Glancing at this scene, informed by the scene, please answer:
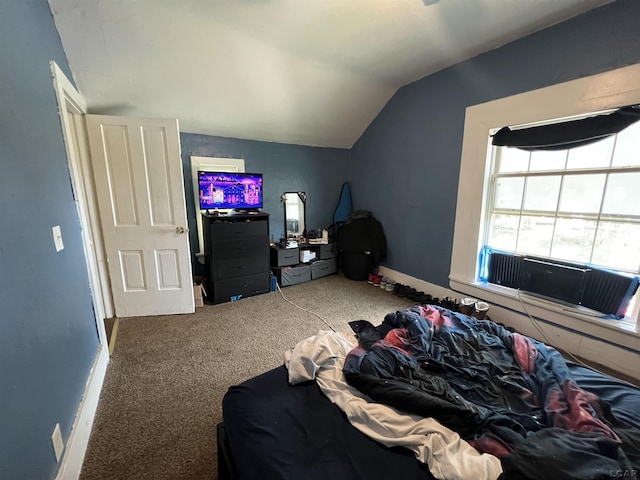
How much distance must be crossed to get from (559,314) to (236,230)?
10.5ft

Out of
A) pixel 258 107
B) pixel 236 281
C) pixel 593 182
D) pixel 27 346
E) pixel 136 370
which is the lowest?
pixel 136 370

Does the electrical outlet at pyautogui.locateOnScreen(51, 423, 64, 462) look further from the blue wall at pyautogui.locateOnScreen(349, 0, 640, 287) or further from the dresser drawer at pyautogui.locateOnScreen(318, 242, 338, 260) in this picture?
the blue wall at pyautogui.locateOnScreen(349, 0, 640, 287)

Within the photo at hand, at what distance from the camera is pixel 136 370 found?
198 cm

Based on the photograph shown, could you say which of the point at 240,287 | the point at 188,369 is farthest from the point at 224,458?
the point at 240,287

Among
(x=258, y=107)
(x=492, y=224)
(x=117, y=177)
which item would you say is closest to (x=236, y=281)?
(x=117, y=177)

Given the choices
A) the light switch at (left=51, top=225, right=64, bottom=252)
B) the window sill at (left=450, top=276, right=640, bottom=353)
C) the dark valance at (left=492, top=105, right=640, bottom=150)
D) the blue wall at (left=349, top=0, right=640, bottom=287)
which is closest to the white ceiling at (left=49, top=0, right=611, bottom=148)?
the blue wall at (left=349, top=0, right=640, bottom=287)

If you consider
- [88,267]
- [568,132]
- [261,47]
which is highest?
[261,47]

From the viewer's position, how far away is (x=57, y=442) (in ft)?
3.70

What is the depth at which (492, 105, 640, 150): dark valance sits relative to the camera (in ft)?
5.97

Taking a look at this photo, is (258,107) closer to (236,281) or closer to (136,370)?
(236,281)

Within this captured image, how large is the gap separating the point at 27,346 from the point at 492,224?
335cm

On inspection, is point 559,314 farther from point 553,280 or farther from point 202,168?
point 202,168

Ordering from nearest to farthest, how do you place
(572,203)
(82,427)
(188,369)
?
(82,427), (188,369), (572,203)

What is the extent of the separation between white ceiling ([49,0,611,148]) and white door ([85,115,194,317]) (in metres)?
0.40
